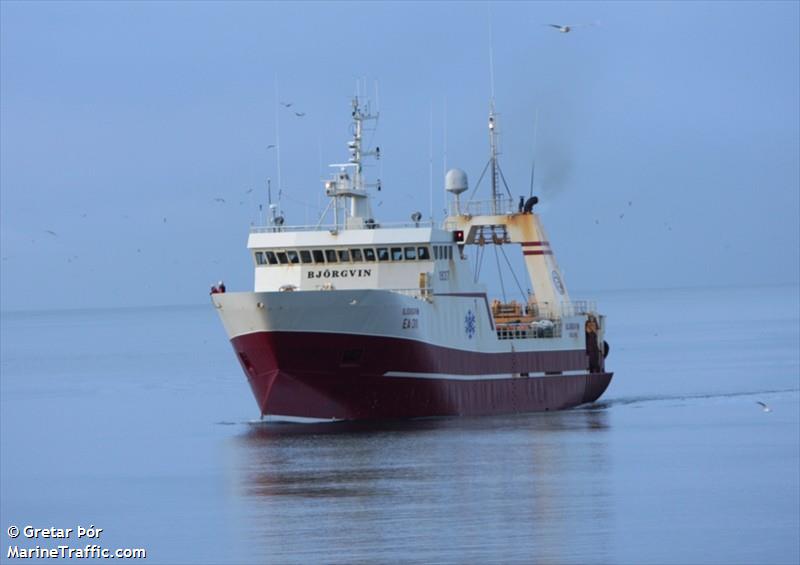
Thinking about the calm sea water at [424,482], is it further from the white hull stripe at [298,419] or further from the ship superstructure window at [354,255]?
the ship superstructure window at [354,255]

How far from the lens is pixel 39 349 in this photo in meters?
150

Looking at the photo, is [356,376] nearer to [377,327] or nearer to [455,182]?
[377,327]

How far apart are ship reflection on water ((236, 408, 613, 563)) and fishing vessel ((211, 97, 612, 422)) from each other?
2.90 ft

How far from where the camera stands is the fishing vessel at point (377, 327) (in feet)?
143

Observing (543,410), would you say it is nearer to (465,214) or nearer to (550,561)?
(465,214)

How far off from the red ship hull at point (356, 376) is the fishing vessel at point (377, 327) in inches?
1.4

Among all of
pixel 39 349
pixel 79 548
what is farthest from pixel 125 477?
pixel 39 349

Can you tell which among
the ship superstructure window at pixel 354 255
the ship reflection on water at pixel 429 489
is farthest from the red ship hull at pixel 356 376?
the ship superstructure window at pixel 354 255

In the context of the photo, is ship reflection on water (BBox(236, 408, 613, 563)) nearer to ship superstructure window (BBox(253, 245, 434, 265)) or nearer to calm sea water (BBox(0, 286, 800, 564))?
calm sea water (BBox(0, 286, 800, 564))

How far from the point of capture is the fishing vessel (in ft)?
143

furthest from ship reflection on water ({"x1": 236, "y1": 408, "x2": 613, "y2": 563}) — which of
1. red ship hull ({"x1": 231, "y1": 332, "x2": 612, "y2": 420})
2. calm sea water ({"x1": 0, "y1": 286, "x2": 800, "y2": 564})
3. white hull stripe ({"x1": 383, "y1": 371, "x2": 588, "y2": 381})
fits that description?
white hull stripe ({"x1": 383, "y1": 371, "x2": 588, "y2": 381})

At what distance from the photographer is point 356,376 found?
1750 inches

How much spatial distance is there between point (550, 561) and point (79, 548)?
28.6ft

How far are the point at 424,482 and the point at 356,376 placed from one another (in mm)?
8291
